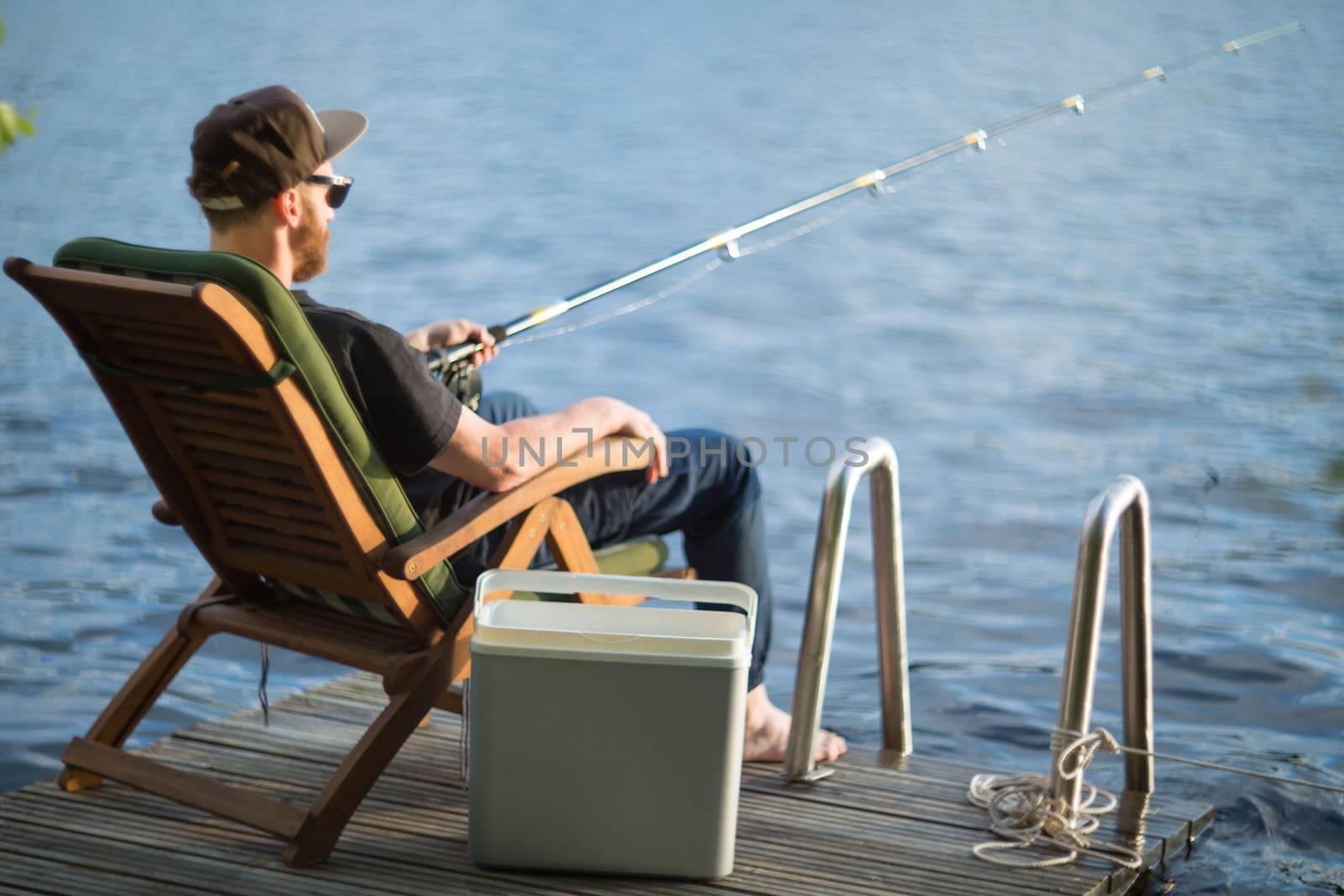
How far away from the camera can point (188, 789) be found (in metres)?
2.29

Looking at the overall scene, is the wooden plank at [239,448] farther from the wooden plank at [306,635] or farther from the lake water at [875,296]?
the lake water at [875,296]

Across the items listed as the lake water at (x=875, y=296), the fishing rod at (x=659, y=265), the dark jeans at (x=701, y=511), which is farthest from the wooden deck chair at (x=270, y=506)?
the lake water at (x=875, y=296)

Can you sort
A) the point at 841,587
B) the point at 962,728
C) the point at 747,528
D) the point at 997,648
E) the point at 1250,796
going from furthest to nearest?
the point at 841,587
the point at 997,648
the point at 962,728
the point at 1250,796
the point at 747,528

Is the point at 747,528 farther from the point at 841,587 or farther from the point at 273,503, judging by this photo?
the point at 841,587

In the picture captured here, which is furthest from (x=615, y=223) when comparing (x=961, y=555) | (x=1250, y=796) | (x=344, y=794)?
(x=344, y=794)

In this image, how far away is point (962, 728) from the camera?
370 centimetres

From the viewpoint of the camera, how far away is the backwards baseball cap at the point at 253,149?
87.4 inches

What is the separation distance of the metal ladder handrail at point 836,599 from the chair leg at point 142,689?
90 centimetres

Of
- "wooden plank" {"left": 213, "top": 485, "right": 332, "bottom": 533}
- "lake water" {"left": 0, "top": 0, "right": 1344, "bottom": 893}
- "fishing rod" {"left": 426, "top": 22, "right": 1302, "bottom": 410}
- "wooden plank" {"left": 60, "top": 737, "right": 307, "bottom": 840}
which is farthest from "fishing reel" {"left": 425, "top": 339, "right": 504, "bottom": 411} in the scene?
"lake water" {"left": 0, "top": 0, "right": 1344, "bottom": 893}

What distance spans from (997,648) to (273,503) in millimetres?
2463

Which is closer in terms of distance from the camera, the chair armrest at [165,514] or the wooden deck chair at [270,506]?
the wooden deck chair at [270,506]

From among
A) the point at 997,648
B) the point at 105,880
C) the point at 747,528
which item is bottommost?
the point at 997,648

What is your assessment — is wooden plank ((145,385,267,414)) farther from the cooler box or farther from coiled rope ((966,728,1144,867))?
coiled rope ((966,728,1144,867))

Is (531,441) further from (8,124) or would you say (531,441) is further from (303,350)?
(8,124)
